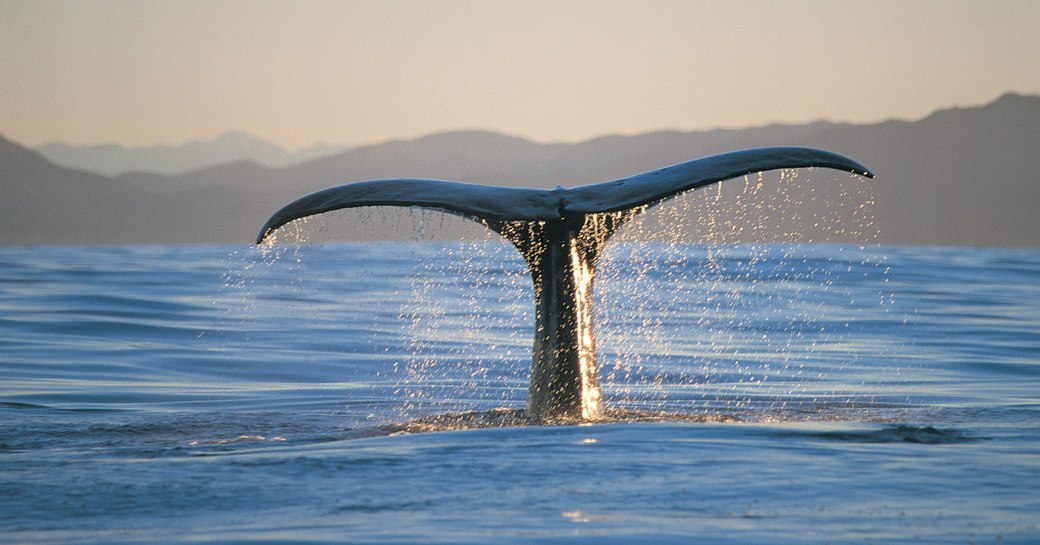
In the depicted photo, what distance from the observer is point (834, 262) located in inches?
1746

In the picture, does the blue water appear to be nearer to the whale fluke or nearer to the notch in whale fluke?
the whale fluke

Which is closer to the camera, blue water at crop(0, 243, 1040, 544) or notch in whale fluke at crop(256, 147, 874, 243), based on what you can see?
blue water at crop(0, 243, 1040, 544)

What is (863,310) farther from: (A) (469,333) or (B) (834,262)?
(B) (834,262)

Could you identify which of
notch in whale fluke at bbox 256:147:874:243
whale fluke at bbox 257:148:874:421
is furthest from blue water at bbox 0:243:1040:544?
notch in whale fluke at bbox 256:147:874:243

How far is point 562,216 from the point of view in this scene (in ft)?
28.9

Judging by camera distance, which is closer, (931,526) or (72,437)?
(931,526)

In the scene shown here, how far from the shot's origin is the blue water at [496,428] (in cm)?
597

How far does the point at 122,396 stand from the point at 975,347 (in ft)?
34.6

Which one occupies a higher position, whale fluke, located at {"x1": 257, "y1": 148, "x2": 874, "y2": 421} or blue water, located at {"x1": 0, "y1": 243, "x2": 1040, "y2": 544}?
whale fluke, located at {"x1": 257, "y1": 148, "x2": 874, "y2": 421}

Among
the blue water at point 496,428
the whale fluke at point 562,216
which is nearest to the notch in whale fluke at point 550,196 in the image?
the whale fluke at point 562,216

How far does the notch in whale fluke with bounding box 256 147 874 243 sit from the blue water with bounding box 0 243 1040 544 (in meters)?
1.44

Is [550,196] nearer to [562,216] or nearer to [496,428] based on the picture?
[562,216]

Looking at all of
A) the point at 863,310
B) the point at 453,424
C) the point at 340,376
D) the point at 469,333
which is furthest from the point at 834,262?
the point at 453,424

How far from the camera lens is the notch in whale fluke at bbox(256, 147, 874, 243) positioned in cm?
829
